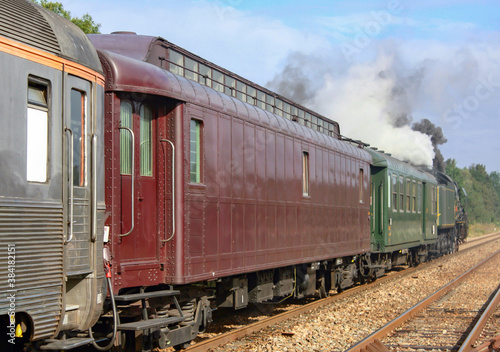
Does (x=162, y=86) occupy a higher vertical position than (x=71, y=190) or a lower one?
higher

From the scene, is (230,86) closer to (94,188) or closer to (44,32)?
(94,188)

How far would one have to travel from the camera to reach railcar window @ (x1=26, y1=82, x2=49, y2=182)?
5.16 m

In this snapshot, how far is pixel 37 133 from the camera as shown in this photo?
5.27 m

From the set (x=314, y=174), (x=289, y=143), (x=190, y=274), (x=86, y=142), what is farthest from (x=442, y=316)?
(x=86, y=142)

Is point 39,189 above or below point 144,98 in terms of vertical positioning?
below

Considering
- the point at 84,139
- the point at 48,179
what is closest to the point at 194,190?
the point at 84,139

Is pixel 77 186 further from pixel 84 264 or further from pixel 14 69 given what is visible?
pixel 14 69

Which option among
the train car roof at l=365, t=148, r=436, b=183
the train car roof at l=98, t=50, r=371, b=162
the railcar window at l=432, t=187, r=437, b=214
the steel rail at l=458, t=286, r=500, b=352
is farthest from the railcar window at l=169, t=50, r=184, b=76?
the railcar window at l=432, t=187, r=437, b=214

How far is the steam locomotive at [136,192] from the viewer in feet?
16.7

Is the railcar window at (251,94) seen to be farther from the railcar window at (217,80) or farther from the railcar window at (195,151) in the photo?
the railcar window at (195,151)

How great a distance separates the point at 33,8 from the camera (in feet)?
18.0

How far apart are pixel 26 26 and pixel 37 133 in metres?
0.86

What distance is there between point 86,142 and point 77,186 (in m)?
0.43

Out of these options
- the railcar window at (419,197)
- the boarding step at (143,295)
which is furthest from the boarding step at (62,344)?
the railcar window at (419,197)
